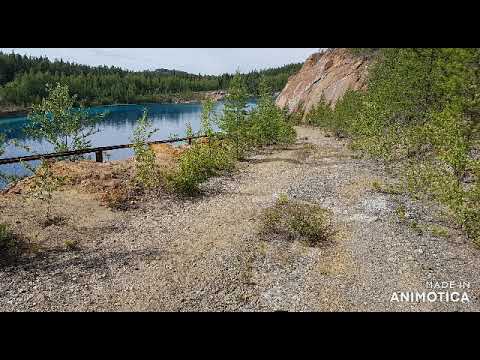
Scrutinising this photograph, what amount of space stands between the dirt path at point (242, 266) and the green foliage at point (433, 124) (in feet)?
4.68

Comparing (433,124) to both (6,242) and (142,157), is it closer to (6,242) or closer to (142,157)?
(142,157)

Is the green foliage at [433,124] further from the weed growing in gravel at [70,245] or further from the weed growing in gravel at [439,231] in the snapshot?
the weed growing in gravel at [70,245]

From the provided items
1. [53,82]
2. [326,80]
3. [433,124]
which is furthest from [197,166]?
[53,82]

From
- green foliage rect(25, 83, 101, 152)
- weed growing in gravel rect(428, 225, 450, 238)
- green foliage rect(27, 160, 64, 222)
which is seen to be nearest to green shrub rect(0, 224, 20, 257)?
green foliage rect(27, 160, 64, 222)

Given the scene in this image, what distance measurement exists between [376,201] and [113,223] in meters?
10.8

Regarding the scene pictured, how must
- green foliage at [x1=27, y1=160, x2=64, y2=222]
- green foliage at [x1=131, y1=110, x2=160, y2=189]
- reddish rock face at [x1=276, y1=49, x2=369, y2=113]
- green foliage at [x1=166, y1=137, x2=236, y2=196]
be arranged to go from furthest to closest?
reddish rock face at [x1=276, y1=49, x2=369, y2=113] → green foliage at [x1=166, y1=137, x2=236, y2=196] → green foliage at [x1=131, y1=110, x2=160, y2=189] → green foliage at [x1=27, y1=160, x2=64, y2=222]

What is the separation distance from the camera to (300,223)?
13758mm

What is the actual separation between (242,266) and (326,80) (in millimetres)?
66681

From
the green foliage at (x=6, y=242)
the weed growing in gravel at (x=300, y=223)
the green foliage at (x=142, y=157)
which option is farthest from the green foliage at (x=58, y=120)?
the weed growing in gravel at (x=300, y=223)

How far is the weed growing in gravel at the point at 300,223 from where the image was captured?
13312 mm

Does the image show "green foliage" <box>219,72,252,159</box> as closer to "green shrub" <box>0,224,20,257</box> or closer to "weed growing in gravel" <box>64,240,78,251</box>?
"weed growing in gravel" <box>64,240,78,251</box>

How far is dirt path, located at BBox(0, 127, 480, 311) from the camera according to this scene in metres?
9.47

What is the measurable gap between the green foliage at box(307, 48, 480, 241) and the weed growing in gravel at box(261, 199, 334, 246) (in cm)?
375
